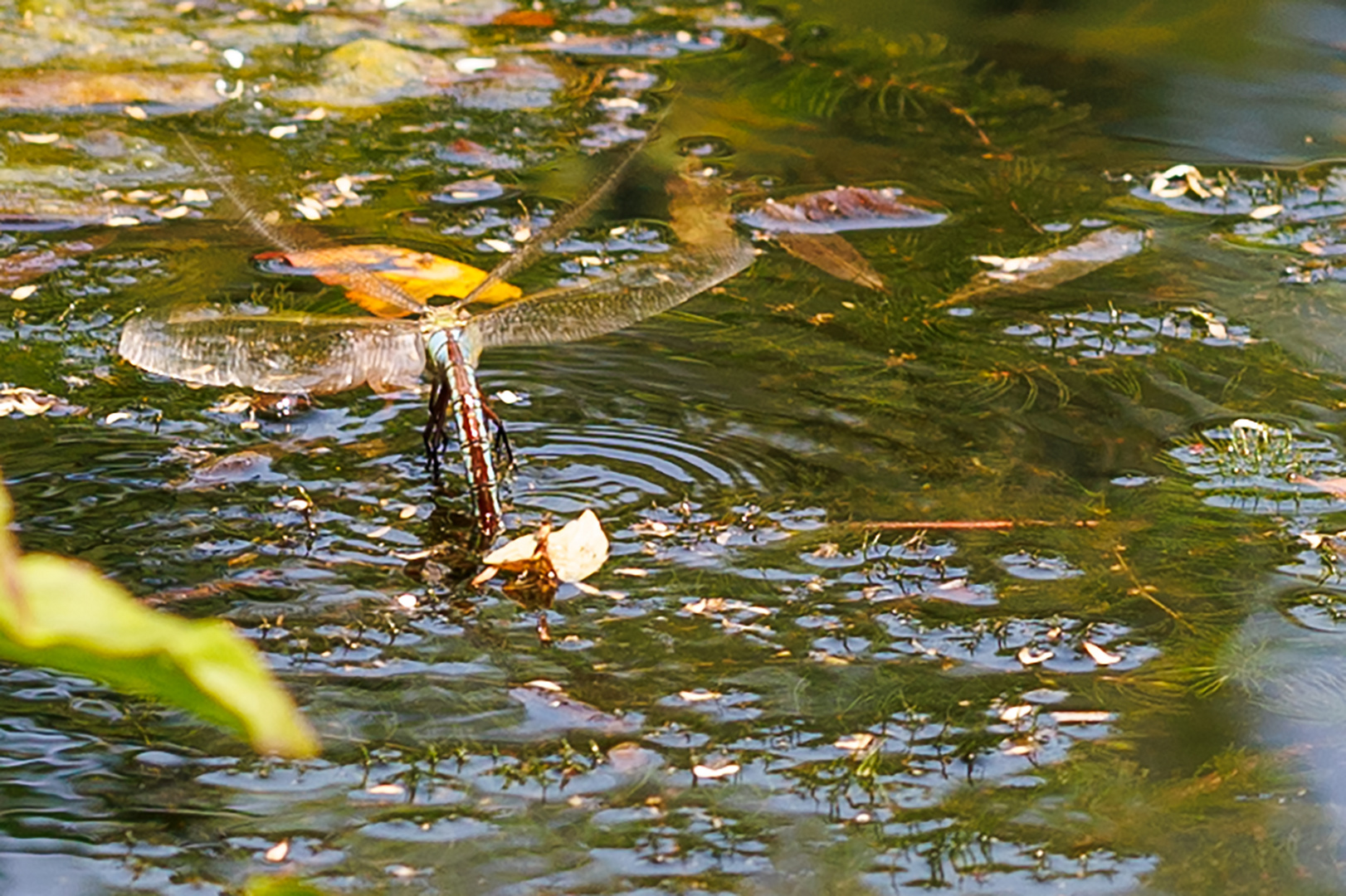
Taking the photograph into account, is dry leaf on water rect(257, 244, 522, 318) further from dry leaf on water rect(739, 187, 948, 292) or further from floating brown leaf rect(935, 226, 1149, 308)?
floating brown leaf rect(935, 226, 1149, 308)

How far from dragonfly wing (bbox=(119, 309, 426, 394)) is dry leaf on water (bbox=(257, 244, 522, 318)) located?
0.57 m

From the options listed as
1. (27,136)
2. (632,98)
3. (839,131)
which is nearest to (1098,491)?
(839,131)

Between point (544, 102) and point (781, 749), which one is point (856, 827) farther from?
point (544, 102)

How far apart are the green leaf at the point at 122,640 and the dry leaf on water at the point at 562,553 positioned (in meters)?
1.96

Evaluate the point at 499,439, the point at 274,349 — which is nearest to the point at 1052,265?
the point at 499,439

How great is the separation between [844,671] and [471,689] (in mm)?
674

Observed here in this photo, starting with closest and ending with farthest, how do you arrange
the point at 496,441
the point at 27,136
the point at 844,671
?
the point at 844,671 → the point at 496,441 → the point at 27,136

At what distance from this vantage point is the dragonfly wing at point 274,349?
10.3 feet

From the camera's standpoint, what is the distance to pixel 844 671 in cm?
264

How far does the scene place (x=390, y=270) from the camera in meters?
4.06

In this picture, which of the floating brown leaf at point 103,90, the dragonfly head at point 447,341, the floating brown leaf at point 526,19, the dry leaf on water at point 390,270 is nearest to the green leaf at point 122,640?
the dragonfly head at point 447,341

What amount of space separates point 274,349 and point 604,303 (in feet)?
2.59

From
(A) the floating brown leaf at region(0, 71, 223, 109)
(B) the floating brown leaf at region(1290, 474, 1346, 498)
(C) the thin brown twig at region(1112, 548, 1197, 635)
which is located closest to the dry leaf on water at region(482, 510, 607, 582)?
(C) the thin brown twig at region(1112, 548, 1197, 635)

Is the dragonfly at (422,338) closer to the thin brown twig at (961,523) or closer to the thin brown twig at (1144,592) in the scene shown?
the thin brown twig at (961,523)
